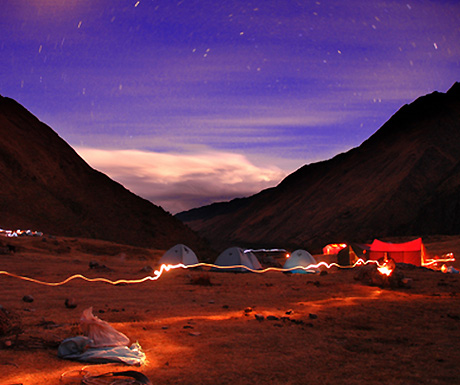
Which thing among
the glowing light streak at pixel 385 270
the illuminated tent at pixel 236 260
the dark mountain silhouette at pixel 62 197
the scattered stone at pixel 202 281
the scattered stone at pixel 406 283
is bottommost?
the scattered stone at pixel 406 283

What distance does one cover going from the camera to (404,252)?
98.5 ft

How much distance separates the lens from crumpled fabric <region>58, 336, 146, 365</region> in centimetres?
670

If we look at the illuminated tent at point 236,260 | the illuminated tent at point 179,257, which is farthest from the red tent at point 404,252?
the illuminated tent at point 179,257

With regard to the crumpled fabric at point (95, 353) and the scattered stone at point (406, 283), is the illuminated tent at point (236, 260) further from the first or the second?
the crumpled fabric at point (95, 353)

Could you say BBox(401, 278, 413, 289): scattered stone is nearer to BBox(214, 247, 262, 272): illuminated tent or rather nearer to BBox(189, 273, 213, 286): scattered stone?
BBox(189, 273, 213, 286): scattered stone

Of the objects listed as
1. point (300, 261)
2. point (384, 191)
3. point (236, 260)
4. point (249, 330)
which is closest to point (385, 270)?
point (300, 261)

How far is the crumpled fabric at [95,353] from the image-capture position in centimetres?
670

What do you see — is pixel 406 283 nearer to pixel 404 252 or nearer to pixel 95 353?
pixel 404 252

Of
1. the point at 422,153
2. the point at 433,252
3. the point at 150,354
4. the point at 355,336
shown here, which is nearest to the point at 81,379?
the point at 150,354

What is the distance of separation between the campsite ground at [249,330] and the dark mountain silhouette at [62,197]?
3241 centimetres

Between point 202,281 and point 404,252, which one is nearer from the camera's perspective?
point 202,281

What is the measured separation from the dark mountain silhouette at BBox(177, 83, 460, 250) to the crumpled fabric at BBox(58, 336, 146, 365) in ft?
206

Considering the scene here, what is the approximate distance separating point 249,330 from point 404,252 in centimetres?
2364

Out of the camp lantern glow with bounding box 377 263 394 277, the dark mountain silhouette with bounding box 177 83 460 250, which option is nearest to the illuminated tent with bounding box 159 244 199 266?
the camp lantern glow with bounding box 377 263 394 277
